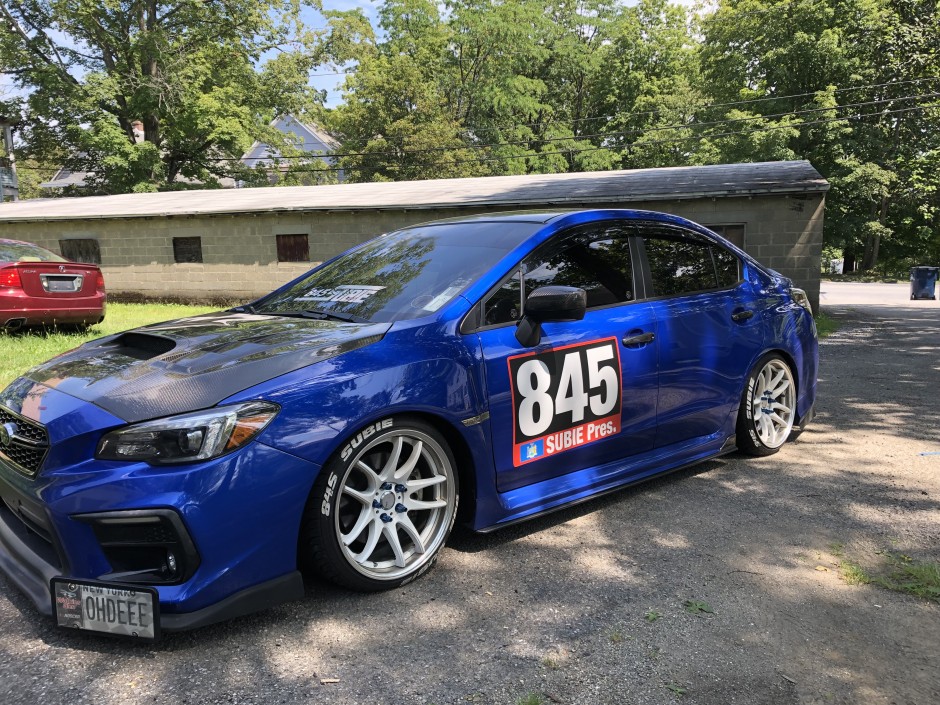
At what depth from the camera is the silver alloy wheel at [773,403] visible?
457 centimetres

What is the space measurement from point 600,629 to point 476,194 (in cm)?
1457

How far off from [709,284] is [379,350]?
2350mm

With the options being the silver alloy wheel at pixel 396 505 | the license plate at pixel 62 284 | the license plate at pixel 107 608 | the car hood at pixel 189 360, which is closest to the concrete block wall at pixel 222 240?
the license plate at pixel 62 284

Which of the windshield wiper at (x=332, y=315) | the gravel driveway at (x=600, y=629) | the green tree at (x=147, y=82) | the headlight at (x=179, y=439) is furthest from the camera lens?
the green tree at (x=147, y=82)

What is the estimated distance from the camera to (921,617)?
2707 mm

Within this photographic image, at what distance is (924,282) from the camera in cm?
1941

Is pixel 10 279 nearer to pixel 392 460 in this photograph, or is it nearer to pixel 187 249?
pixel 392 460

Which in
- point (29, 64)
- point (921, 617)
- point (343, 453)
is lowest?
point (921, 617)

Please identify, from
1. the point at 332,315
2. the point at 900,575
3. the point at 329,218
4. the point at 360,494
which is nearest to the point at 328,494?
the point at 360,494

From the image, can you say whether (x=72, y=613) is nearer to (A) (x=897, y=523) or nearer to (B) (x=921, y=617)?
(B) (x=921, y=617)

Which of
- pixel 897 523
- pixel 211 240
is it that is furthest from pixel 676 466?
pixel 211 240

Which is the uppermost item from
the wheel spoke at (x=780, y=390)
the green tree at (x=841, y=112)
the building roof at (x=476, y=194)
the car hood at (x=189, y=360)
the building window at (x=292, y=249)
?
the green tree at (x=841, y=112)

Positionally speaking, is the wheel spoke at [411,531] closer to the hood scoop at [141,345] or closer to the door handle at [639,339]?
the hood scoop at [141,345]

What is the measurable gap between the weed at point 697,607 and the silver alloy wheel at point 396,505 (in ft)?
3.35
